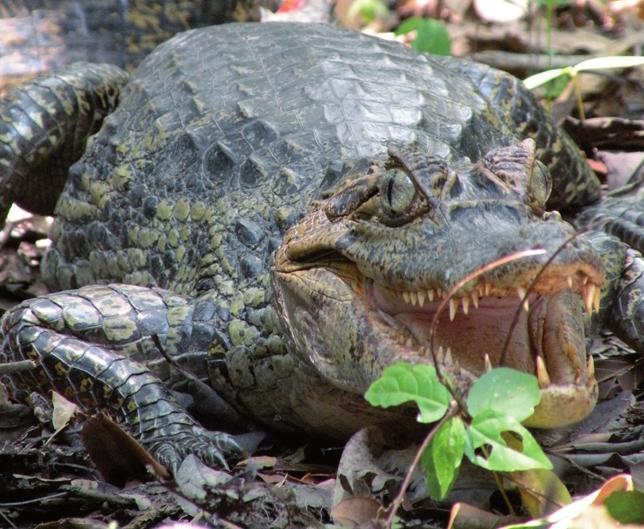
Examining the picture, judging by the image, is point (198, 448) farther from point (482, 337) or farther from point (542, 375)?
point (542, 375)

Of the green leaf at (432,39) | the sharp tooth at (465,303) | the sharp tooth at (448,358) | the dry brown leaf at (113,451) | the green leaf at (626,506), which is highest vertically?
the sharp tooth at (465,303)

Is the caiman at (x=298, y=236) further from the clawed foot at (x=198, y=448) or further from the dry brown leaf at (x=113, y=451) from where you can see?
the dry brown leaf at (x=113, y=451)

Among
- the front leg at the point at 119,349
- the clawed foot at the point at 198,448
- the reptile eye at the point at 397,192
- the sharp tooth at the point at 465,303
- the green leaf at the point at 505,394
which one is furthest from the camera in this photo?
the front leg at the point at 119,349

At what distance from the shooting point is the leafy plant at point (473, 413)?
2.81m

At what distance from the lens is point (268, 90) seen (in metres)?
5.02

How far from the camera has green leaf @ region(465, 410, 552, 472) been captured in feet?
9.24

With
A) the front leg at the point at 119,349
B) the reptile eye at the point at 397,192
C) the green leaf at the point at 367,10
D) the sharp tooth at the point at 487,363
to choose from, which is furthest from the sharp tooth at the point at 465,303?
the green leaf at the point at 367,10

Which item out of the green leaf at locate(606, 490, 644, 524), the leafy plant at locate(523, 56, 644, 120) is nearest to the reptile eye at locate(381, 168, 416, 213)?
the green leaf at locate(606, 490, 644, 524)

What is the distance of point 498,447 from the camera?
9.37 ft

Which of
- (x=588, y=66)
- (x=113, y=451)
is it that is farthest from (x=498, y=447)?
(x=588, y=66)

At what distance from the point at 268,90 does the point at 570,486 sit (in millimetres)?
2347

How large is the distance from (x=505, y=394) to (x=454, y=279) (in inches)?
14.1

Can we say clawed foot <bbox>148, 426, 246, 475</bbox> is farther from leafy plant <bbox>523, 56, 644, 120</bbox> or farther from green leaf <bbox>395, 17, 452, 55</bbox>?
green leaf <bbox>395, 17, 452, 55</bbox>

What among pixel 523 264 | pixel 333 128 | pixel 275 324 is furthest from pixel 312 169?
pixel 523 264
